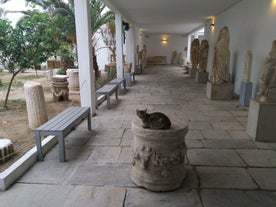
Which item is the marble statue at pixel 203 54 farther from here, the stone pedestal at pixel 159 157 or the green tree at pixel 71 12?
the stone pedestal at pixel 159 157

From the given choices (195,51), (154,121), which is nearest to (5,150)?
(154,121)

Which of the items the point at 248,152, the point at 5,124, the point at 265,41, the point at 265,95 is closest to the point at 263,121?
the point at 265,95

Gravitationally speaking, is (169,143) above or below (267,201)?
above

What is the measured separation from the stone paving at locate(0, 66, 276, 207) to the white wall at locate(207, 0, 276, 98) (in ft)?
6.12

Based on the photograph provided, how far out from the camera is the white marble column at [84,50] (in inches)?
162

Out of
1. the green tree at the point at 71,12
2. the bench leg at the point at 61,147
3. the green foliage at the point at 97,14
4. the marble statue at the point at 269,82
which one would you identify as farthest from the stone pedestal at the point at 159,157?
the green foliage at the point at 97,14

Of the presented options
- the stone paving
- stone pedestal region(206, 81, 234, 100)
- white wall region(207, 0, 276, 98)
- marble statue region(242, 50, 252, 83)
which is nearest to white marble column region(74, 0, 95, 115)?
the stone paving

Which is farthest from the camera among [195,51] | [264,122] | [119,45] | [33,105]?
[195,51]

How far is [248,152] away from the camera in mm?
2986

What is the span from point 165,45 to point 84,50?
16.6 metres

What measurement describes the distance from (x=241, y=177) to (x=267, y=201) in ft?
1.26

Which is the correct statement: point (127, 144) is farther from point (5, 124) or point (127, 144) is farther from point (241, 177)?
point (5, 124)

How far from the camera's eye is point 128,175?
2.45m

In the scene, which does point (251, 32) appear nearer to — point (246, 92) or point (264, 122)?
point (246, 92)
